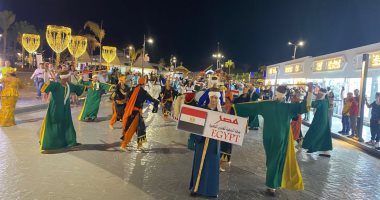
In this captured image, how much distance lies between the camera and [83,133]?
1066 centimetres

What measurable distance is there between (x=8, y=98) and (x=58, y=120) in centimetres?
392

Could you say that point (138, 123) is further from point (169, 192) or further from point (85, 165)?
point (169, 192)

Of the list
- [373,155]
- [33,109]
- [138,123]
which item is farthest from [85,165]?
[33,109]

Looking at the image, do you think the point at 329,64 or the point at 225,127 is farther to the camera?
the point at 329,64

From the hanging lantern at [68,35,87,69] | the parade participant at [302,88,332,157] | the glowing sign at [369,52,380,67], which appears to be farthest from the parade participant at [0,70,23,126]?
the hanging lantern at [68,35,87,69]

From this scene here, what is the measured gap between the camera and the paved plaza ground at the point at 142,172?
18.3ft

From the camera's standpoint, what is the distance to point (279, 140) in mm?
6137

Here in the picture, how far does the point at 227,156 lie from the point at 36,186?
3.64m

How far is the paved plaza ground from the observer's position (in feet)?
18.3

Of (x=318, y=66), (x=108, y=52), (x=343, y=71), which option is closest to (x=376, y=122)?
(x=343, y=71)

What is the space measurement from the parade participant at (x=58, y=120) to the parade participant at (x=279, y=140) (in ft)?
13.6

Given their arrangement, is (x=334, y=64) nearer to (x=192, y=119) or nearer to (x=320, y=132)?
(x=320, y=132)

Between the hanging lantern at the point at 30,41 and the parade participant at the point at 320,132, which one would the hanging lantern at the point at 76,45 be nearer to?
the hanging lantern at the point at 30,41

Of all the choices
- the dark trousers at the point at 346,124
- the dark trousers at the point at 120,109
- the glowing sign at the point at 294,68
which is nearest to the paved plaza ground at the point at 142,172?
the dark trousers at the point at 120,109
